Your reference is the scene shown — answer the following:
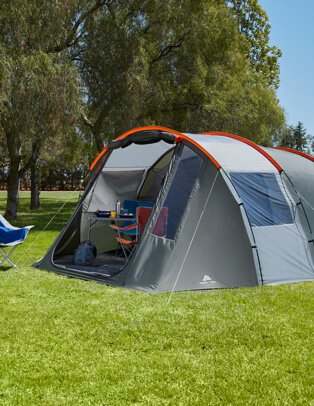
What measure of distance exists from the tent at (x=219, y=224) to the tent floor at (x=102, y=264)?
0.04 feet

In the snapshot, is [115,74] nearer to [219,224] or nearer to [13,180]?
[13,180]

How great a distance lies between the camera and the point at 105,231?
26.9 ft

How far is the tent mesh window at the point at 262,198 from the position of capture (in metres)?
6.18

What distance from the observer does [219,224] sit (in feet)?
20.0

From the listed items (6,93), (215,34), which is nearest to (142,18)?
(215,34)

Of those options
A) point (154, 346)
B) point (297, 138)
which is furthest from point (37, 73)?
point (297, 138)

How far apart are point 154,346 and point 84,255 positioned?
3411 mm

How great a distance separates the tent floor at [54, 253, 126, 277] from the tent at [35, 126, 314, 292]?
1 centimetres

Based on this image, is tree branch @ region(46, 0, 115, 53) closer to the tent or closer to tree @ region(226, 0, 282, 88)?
the tent

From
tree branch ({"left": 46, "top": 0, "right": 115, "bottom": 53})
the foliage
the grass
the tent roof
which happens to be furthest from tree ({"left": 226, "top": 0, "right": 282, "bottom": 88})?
the foliage

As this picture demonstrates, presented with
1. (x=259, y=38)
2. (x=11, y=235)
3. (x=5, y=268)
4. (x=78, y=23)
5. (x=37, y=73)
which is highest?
(x=259, y=38)

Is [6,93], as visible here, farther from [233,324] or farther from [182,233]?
[233,324]

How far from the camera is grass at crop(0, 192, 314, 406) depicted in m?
3.12

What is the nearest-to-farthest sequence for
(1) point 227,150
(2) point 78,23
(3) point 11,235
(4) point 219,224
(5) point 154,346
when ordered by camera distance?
(5) point 154,346, (4) point 219,224, (1) point 227,150, (3) point 11,235, (2) point 78,23
